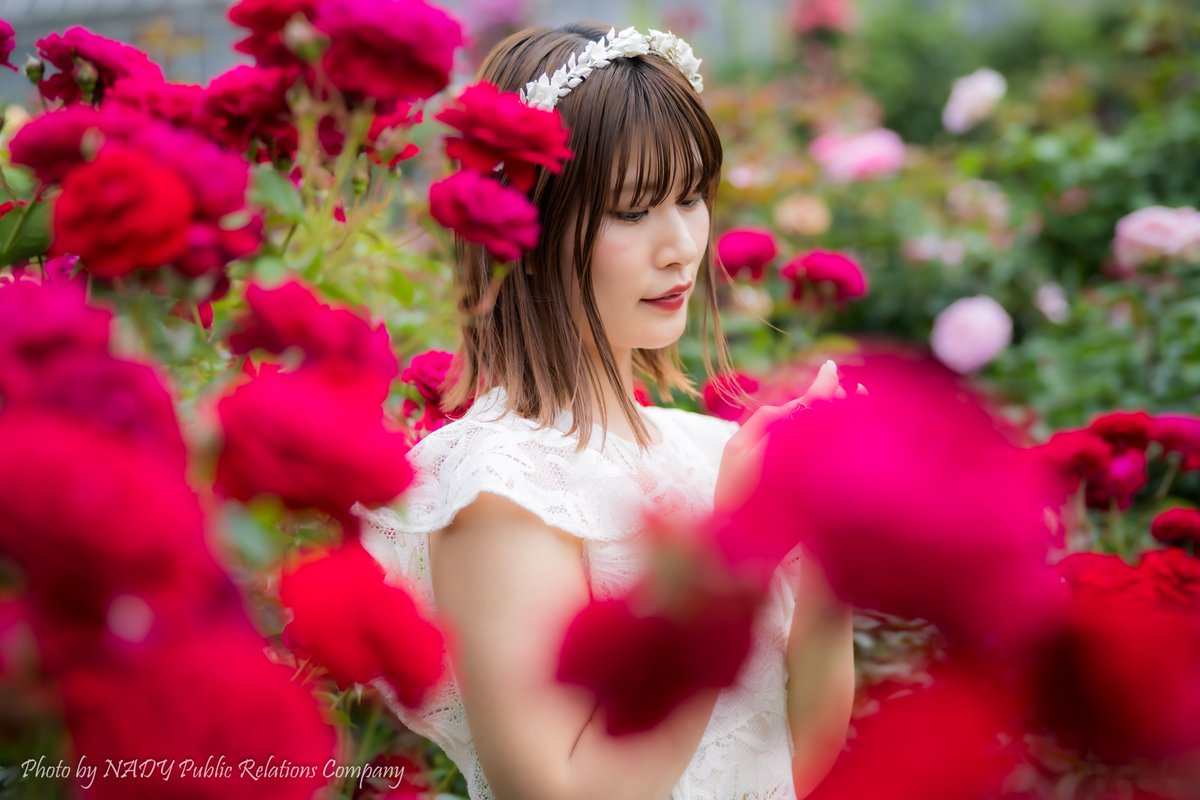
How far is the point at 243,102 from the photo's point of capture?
94 centimetres

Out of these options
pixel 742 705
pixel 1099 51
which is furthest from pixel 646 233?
pixel 1099 51

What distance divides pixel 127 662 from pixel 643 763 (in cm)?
67

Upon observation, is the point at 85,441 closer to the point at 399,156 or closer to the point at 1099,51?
the point at 399,156

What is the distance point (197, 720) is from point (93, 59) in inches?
37.8

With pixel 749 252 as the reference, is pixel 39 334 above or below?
above

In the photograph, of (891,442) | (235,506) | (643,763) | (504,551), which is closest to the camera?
(891,442)

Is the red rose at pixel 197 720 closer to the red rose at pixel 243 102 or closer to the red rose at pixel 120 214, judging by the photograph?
the red rose at pixel 120 214

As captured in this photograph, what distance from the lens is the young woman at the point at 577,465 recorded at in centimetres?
97

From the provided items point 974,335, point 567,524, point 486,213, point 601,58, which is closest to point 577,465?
point 567,524

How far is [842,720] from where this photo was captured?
1.18 meters

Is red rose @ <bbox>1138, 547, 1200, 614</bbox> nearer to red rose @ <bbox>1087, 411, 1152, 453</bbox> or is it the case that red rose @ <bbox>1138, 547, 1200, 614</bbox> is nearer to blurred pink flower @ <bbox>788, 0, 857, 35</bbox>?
red rose @ <bbox>1087, 411, 1152, 453</bbox>

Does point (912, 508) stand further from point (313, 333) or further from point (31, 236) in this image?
point (31, 236)

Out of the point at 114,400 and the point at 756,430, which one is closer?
the point at 114,400

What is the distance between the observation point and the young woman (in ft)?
3.19
